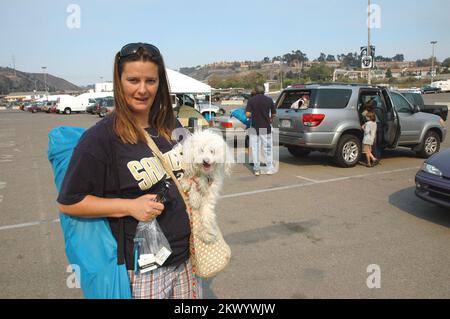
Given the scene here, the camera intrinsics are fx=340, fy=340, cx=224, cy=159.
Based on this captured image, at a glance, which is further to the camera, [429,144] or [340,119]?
[429,144]

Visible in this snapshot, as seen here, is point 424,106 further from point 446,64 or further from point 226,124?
point 446,64

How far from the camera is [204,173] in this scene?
84.2 inches

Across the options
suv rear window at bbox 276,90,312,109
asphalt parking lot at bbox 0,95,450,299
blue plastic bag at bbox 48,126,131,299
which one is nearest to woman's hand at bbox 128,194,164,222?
blue plastic bag at bbox 48,126,131,299

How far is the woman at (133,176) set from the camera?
1463 millimetres

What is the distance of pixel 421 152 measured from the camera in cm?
996

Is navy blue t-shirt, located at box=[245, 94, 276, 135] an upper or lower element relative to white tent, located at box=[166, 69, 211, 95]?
lower

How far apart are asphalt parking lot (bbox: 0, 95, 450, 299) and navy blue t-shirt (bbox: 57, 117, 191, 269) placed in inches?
70.4

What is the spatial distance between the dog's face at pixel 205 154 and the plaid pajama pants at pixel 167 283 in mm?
558

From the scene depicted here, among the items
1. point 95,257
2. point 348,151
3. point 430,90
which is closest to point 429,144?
point 348,151

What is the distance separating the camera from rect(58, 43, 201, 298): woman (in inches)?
57.6

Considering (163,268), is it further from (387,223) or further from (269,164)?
(269,164)

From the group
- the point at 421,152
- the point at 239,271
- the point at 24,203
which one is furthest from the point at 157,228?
the point at 421,152

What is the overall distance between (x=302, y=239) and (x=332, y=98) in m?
5.16

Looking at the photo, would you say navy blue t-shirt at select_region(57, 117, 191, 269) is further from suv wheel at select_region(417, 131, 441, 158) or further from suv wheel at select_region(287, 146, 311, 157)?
suv wheel at select_region(417, 131, 441, 158)
